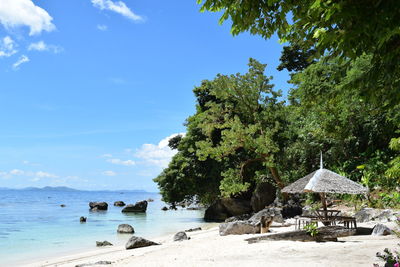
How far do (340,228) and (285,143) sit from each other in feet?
46.6

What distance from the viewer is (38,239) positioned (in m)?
19.9

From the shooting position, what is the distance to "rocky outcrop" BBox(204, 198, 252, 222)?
26903 millimetres

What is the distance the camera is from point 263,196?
25078mm

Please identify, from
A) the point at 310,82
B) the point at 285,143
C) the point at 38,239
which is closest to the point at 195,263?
the point at 310,82

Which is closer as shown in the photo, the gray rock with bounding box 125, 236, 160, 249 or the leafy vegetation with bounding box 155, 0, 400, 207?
the gray rock with bounding box 125, 236, 160, 249

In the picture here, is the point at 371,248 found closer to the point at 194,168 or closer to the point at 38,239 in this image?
the point at 38,239

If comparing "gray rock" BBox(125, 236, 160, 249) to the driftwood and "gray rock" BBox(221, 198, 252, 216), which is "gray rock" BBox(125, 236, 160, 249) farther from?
"gray rock" BBox(221, 198, 252, 216)

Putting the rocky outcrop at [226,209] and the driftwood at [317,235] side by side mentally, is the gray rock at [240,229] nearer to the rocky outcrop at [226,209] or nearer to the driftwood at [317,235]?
the driftwood at [317,235]

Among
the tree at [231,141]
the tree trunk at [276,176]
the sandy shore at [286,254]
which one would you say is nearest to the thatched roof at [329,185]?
the sandy shore at [286,254]

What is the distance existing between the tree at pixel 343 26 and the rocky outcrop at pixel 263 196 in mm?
20356

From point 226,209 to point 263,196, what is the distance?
4.14 meters

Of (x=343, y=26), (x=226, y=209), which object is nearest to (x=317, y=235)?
(x=343, y=26)

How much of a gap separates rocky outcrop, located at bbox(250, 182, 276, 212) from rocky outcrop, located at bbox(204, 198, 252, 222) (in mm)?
1494

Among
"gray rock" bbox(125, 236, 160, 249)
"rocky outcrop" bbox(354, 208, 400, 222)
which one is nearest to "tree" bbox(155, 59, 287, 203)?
"rocky outcrop" bbox(354, 208, 400, 222)
